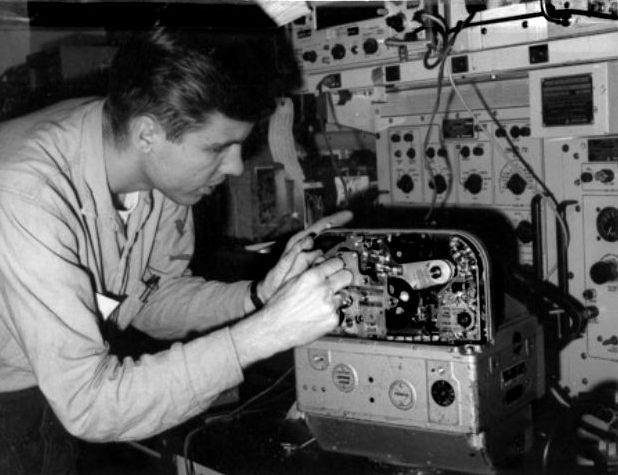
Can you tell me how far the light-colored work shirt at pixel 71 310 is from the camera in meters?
1.76

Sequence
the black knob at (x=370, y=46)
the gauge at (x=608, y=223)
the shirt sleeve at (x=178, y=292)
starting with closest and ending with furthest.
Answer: the shirt sleeve at (x=178, y=292) → the gauge at (x=608, y=223) → the black knob at (x=370, y=46)

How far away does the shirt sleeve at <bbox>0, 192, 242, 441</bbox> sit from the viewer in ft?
5.75

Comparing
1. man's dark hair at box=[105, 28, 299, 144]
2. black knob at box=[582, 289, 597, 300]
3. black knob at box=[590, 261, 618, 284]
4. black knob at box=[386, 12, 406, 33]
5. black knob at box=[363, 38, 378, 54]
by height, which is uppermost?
black knob at box=[386, 12, 406, 33]

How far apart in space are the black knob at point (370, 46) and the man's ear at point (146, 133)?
1.15 metres

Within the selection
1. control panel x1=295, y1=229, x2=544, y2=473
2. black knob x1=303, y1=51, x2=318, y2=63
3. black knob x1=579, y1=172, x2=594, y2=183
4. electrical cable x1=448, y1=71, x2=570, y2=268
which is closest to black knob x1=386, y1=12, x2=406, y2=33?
electrical cable x1=448, y1=71, x2=570, y2=268

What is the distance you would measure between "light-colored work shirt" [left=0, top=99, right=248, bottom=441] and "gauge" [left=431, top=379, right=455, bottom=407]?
20.5 inches

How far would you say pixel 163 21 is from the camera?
11.1 feet

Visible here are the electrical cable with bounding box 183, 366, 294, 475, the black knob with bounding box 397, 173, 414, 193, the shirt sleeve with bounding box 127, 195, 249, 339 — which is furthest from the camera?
the black knob with bounding box 397, 173, 414, 193

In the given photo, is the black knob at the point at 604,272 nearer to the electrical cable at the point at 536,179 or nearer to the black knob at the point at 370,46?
the electrical cable at the point at 536,179

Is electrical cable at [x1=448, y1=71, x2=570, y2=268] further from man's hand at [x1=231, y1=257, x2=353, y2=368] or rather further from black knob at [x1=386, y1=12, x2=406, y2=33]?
man's hand at [x1=231, y1=257, x2=353, y2=368]

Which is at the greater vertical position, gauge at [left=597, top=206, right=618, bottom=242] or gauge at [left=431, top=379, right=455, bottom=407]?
gauge at [left=597, top=206, right=618, bottom=242]

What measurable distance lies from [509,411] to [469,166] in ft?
4.63

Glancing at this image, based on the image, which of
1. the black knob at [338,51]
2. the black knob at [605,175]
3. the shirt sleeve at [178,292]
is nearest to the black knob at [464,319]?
the shirt sleeve at [178,292]

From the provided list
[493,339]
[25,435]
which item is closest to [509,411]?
[493,339]
